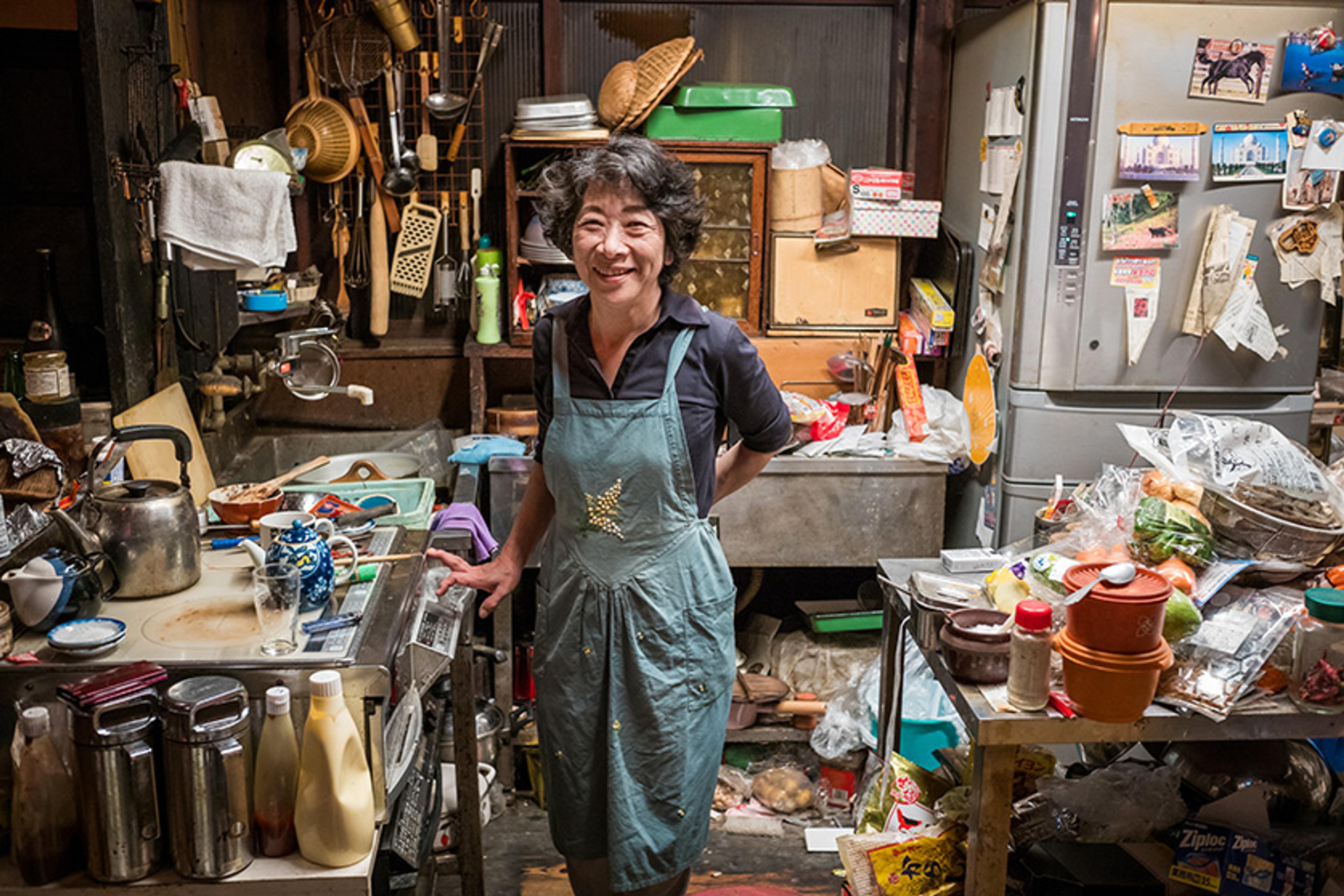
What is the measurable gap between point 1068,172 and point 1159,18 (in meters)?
0.45

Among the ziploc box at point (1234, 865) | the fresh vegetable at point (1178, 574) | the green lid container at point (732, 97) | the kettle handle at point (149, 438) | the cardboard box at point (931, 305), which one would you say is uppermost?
the green lid container at point (732, 97)

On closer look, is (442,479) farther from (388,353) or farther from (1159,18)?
(1159,18)

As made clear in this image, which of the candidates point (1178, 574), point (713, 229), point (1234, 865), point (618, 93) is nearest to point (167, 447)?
point (618, 93)

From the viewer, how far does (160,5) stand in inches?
126

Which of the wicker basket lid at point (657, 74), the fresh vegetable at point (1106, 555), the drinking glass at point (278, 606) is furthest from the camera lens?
the wicker basket lid at point (657, 74)

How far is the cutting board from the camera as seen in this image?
9.60 feet

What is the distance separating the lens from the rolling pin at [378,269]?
4062mm

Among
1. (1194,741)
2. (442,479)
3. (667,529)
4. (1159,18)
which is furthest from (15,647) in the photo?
(1159,18)

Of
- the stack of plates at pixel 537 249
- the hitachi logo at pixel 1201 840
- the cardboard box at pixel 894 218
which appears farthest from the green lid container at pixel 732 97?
the hitachi logo at pixel 1201 840

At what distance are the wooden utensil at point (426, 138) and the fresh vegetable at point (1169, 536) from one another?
2.63 meters

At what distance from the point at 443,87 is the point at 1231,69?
2.41m

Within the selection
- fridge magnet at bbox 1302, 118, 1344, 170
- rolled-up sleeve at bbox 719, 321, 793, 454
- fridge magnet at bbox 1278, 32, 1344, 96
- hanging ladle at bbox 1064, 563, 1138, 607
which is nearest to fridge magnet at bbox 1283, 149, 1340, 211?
fridge magnet at bbox 1302, 118, 1344, 170

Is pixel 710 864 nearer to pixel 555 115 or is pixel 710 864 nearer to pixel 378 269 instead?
pixel 378 269

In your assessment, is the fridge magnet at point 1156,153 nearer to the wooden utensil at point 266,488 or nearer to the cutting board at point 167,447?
the wooden utensil at point 266,488
